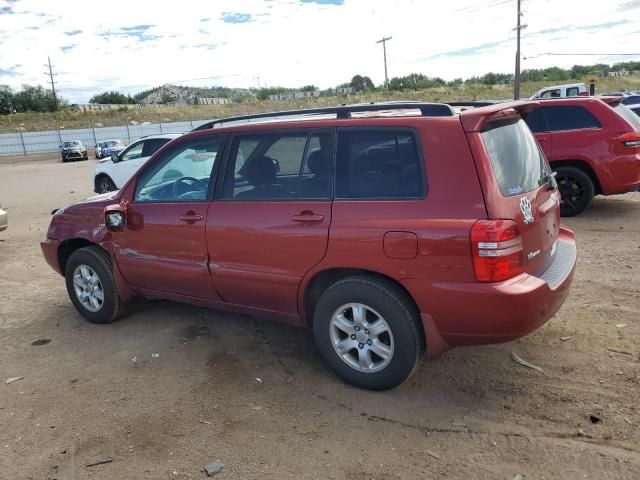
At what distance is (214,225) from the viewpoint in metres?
4.02

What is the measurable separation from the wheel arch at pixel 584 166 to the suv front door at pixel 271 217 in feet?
18.7

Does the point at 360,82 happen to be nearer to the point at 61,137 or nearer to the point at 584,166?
the point at 61,137

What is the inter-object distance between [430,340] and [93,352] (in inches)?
113

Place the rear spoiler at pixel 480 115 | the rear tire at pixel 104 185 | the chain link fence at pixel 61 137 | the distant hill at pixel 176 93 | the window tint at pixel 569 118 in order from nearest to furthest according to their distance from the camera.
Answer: the rear spoiler at pixel 480 115, the window tint at pixel 569 118, the rear tire at pixel 104 185, the chain link fence at pixel 61 137, the distant hill at pixel 176 93

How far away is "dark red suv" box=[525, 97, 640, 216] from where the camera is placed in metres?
7.61

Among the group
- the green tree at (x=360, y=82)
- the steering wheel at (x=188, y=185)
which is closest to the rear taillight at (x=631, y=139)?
the steering wheel at (x=188, y=185)

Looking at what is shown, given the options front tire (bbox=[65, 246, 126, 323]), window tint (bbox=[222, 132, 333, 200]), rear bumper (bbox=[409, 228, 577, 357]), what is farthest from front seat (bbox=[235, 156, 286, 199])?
front tire (bbox=[65, 246, 126, 323])

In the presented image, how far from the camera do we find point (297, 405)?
3.47 meters

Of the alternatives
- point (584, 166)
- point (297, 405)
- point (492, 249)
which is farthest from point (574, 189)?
point (297, 405)

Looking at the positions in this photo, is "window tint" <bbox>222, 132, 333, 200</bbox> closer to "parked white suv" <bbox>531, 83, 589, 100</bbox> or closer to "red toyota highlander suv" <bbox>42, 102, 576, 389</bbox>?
"red toyota highlander suv" <bbox>42, 102, 576, 389</bbox>

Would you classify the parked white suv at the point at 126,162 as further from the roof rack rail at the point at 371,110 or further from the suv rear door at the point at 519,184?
the suv rear door at the point at 519,184

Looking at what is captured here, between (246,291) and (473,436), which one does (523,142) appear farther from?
(246,291)

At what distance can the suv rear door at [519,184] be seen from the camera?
10.1 feet

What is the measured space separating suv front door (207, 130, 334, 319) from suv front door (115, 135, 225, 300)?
15cm
